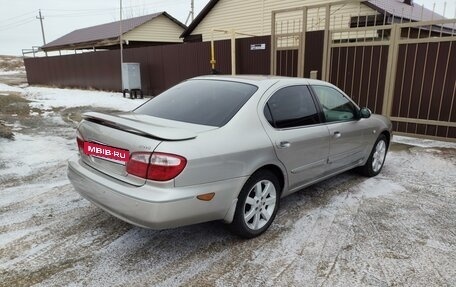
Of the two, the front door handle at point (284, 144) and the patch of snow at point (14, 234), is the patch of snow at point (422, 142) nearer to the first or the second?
the front door handle at point (284, 144)

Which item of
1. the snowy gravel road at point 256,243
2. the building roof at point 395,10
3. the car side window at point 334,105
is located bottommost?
the snowy gravel road at point 256,243

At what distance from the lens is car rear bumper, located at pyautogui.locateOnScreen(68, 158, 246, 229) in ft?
8.92

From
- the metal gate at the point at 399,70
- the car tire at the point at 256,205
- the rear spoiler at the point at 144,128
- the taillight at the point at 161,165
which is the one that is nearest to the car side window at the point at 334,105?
the car tire at the point at 256,205

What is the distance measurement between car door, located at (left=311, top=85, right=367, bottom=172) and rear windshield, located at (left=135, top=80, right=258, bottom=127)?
113cm

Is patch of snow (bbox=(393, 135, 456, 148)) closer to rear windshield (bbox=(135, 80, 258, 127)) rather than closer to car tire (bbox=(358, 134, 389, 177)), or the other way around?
car tire (bbox=(358, 134, 389, 177))

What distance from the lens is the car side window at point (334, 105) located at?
14.1 ft

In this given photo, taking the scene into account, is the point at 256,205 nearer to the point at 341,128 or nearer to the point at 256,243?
the point at 256,243

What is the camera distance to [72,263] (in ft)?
9.86

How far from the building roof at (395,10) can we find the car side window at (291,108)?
317 inches

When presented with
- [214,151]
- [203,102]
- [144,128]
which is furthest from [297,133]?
[144,128]

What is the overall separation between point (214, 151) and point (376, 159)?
337 cm

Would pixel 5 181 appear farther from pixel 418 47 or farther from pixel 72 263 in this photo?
pixel 418 47

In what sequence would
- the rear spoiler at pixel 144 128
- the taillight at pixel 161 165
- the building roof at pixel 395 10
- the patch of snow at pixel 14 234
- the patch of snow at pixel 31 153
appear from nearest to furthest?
1. the taillight at pixel 161 165
2. the rear spoiler at pixel 144 128
3. the patch of snow at pixel 14 234
4. the patch of snow at pixel 31 153
5. the building roof at pixel 395 10

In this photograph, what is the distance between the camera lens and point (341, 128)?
437 cm
